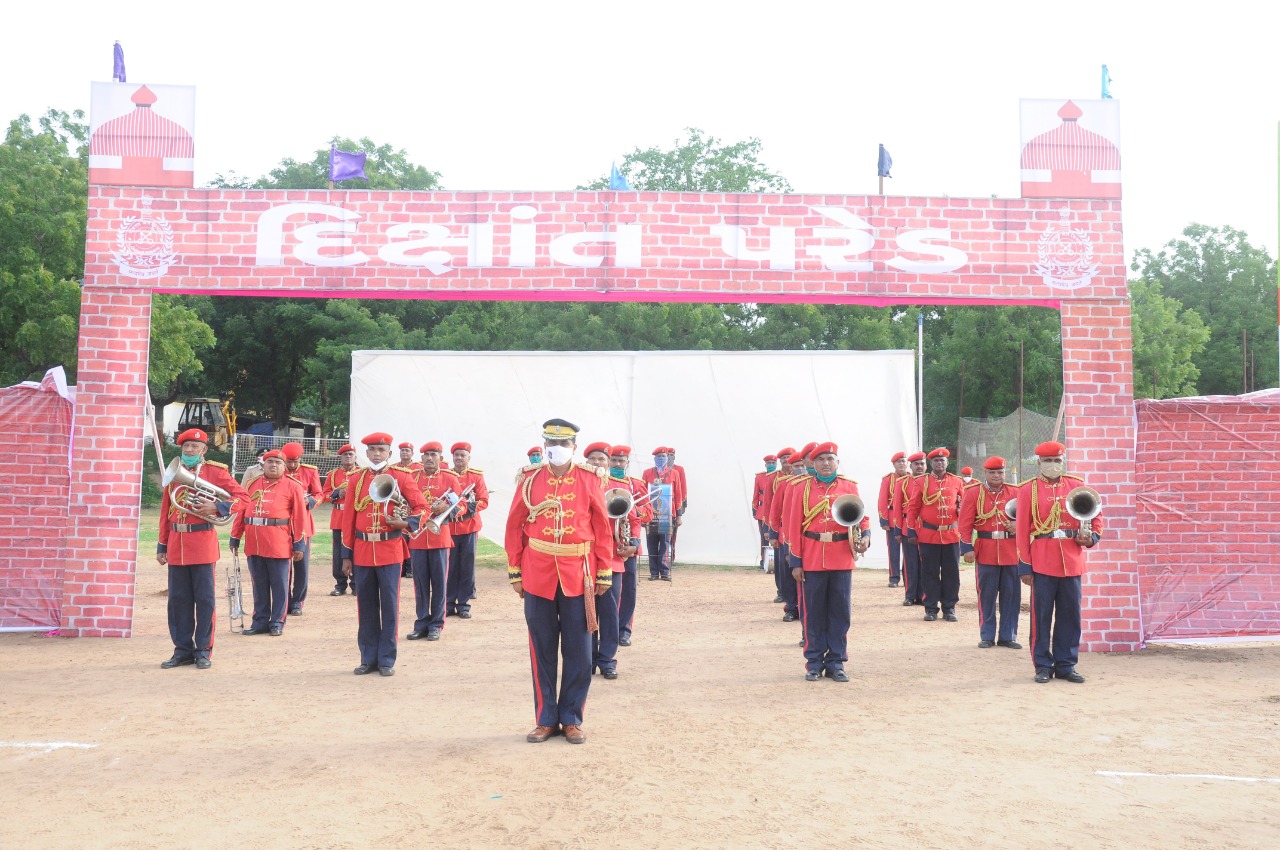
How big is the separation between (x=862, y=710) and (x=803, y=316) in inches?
835

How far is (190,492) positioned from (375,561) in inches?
64.3

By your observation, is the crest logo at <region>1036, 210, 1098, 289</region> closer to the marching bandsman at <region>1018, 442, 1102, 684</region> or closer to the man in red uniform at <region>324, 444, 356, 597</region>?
the marching bandsman at <region>1018, 442, 1102, 684</region>

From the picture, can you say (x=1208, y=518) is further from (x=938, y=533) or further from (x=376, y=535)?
(x=376, y=535)

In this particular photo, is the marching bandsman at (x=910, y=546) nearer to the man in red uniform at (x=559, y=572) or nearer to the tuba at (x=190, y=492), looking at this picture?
the man in red uniform at (x=559, y=572)

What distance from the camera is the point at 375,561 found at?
8.65 meters

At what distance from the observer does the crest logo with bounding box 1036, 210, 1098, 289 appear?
9898mm

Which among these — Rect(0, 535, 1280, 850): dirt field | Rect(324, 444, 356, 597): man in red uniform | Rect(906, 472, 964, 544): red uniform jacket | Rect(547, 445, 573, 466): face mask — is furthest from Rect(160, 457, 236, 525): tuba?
Rect(906, 472, 964, 544): red uniform jacket

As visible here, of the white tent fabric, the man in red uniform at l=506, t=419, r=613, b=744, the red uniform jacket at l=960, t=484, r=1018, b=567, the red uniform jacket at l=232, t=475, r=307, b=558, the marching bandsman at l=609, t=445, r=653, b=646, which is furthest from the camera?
the white tent fabric

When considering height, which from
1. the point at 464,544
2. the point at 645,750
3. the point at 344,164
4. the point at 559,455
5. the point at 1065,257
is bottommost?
the point at 645,750

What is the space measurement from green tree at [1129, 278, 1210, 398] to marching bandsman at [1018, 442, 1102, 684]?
23690 millimetres

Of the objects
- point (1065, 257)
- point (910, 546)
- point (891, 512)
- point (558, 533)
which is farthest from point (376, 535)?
point (891, 512)

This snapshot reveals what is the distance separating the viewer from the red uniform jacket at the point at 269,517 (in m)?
10.5

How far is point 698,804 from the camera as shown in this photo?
522 centimetres

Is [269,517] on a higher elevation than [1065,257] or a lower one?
lower
